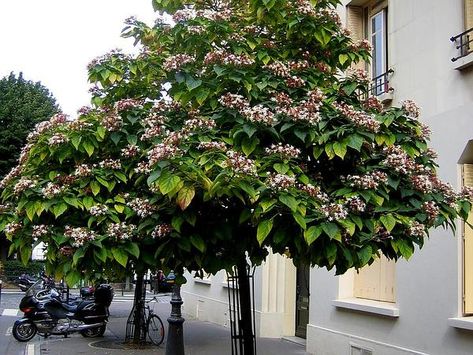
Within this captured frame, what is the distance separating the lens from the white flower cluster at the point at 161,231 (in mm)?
4251

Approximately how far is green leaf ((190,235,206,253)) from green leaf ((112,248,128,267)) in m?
A: 0.48

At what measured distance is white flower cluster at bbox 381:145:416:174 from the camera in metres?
4.52

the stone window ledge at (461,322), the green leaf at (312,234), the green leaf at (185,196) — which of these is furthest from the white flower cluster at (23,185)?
the stone window ledge at (461,322)

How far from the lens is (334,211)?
4070 millimetres

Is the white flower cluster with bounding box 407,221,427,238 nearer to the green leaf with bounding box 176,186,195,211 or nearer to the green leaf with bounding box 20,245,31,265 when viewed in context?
the green leaf with bounding box 176,186,195,211

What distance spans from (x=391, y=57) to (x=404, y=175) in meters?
5.87

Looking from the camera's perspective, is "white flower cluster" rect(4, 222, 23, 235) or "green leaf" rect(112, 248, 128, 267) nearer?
"green leaf" rect(112, 248, 128, 267)

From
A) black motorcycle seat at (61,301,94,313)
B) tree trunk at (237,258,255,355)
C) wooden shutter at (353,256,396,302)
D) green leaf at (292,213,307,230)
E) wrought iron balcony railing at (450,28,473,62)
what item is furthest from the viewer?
black motorcycle seat at (61,301,94,313)

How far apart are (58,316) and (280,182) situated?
Answer: 38.4ft

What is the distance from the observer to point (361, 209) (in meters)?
4.20

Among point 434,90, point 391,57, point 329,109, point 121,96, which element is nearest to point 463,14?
point 434,90

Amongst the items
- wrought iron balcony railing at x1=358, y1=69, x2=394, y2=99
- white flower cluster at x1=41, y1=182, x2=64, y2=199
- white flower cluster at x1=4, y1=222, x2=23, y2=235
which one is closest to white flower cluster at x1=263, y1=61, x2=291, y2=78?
white flower cluster at x1=41, y1=182, x2=64, y2=199

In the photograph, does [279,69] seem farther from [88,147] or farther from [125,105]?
[88,147]

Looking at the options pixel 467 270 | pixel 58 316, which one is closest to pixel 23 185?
pixel 467 270
